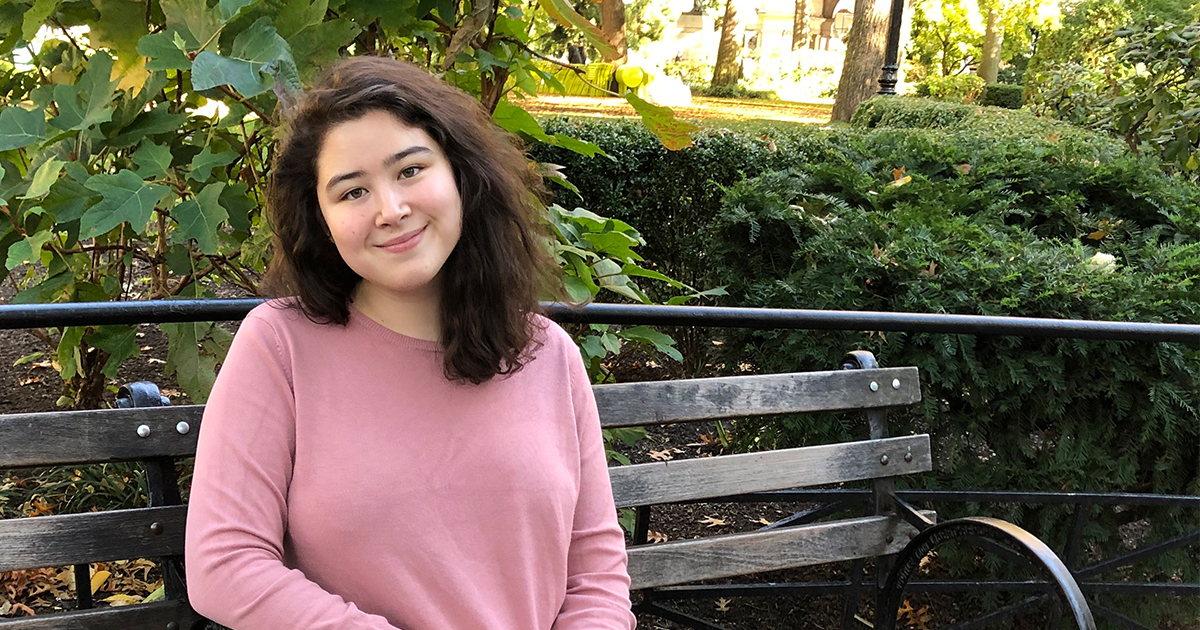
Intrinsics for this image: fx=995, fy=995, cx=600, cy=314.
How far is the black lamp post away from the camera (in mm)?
11797

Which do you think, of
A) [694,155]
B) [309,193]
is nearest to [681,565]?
[309,193]

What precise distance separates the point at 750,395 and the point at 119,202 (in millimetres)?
1468

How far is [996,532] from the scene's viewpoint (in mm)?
2223

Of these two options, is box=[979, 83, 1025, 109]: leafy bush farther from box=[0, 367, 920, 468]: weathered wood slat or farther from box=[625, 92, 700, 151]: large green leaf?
box=[625, 92, 700, 151]: large green leaf

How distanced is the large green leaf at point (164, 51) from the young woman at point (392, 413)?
30 centimetres

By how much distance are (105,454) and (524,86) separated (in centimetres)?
143

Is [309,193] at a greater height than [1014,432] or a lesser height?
greater

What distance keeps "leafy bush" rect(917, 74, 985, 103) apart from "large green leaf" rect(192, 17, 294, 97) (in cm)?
2198

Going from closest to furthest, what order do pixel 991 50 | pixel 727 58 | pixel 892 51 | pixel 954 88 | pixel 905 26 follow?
1. pixel 892 51
2. pixel 905 26
3. pixel 954 88
4. pixel 991 50
5. pixel 727 58

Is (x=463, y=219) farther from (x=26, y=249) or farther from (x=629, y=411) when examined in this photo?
(x=26, y=249)

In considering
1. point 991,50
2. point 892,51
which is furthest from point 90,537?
point 991,50

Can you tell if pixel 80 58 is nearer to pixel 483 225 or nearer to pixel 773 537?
pixel 483 225

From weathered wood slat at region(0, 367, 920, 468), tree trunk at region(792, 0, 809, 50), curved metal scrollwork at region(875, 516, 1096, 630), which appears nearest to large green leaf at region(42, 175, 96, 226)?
weathered wood slat at region(0, 367, 920, 468)

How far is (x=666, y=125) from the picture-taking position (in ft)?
7.81
